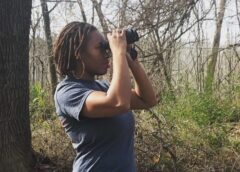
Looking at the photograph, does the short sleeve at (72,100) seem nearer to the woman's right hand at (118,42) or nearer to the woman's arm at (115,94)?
the woman's arm at (115,94)

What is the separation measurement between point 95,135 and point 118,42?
1.39 ft

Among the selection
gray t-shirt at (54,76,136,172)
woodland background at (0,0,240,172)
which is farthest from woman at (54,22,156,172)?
woodland background at (0,0,240,172)

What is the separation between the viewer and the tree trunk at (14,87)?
468 cm

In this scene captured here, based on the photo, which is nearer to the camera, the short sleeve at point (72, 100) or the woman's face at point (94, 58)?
the short sleeve at point (72, 100)

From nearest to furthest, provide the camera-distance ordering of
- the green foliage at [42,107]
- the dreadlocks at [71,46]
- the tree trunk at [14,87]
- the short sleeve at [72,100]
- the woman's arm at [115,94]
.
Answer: the woman's arm at [115,94], the short sleeve at [72,100], the dreadlocks at [71,46], the tree trunk at [14,87], the green foliage at [42,107]

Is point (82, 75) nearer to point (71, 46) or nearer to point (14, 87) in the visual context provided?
point (71, 46)

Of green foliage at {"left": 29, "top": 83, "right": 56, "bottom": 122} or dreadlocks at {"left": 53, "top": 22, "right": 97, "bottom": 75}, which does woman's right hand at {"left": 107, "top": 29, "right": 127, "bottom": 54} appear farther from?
green foliage at {"left": 29, "top": 83, "right": 56, "bottom": 122}

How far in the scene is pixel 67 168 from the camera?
5.12 metres

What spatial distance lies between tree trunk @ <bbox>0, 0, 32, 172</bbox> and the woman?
2.68m

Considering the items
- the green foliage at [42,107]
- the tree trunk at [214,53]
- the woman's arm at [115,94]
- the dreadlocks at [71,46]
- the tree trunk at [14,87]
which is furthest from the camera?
the green foliage at [42,107]

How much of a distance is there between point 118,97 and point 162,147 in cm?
306

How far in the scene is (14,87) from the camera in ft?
15.7

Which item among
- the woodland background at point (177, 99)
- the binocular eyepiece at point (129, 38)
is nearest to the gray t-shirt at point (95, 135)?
the binocular eyepiece at point (129, 38)

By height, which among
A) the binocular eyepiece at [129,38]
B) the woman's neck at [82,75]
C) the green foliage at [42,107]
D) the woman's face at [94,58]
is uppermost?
the binocular eyepiece at [129,38]
